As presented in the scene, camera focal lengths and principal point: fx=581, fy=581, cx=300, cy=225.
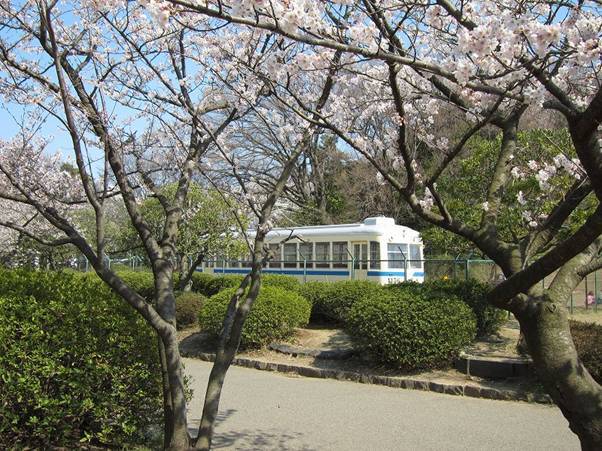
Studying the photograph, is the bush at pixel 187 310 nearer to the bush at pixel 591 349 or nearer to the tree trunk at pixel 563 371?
the bush at pixel 591 349

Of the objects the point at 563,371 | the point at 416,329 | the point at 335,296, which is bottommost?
the point at 416,329

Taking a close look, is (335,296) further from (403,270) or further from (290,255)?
(290,255)

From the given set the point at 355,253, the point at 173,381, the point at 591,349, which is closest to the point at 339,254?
the point at 355,253

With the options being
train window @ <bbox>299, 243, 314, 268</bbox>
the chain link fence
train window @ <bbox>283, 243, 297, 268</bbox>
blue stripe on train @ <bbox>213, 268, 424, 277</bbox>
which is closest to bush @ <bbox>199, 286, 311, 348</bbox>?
the chain link fence

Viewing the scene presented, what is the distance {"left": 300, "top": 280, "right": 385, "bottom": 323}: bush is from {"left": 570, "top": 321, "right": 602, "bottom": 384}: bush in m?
5.49

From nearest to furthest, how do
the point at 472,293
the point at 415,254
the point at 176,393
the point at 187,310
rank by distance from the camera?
the point at 176,393, the point at 472,293, the point at 187,310, the point at 415,254

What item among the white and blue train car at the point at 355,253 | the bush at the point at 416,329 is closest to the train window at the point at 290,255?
the white and blue train car at the point at 355,253

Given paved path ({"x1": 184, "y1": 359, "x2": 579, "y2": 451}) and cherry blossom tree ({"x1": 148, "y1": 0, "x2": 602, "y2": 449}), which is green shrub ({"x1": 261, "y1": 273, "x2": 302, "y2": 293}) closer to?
paved path ({"x1": 184, "y1": 359, "x2": 579, "y2": 451})

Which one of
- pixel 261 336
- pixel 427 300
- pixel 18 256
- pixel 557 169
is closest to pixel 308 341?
pixel 261 336

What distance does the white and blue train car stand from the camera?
17969mm

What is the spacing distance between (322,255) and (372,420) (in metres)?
12.3

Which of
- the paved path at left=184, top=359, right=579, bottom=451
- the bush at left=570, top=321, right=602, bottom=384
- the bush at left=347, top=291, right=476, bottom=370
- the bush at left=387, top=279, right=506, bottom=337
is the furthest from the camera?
the bush at left=387, top=279, right=506, bottom=337

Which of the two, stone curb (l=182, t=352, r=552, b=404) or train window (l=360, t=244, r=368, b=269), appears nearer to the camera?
stone curb (l=182, t=352, r=552, b=404)

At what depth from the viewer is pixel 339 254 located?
18.7 meters
